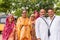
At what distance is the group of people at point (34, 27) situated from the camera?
566cm

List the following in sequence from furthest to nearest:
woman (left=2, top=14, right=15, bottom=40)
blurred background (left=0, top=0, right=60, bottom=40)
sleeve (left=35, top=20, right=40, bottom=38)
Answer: blurred background (left=0, top=0, right=60, bottom=40) < woman (left=2, top=14, right=15, bottom=40) < sleeve (left=35, top=20, right=40, bottom=38)

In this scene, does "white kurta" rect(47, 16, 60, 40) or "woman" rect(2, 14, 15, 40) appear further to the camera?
"woman" rect(2, 14, 15, 40)

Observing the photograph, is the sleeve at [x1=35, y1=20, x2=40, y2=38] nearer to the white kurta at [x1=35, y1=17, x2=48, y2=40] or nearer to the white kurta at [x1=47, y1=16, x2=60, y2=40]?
the white kurta at [x1=35, y1=17, x2=48, y2=40]

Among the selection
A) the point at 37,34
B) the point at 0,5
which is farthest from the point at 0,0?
the point at 37,34

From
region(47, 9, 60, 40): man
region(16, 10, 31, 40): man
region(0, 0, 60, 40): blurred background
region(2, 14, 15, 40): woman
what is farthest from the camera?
region(0, 0, 60, 40): blurred background

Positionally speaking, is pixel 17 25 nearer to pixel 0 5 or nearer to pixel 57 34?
pixel 57 34

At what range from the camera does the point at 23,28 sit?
Answer: 247 inches

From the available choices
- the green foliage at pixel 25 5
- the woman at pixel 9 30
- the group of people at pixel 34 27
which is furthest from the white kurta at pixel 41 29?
the green foliage at pixel 25 5

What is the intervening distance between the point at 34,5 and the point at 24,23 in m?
1.63

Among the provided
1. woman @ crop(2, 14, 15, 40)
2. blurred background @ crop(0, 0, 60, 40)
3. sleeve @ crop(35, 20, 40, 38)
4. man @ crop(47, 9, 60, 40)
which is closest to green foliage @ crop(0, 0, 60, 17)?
blurred background @ crop(0, 0, 60, 40)

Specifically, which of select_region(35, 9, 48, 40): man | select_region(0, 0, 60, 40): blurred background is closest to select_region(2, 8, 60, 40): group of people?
select_region(35, 9, 48, 40): man

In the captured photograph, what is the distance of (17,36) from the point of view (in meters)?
6.36

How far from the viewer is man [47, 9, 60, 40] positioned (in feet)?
18.3

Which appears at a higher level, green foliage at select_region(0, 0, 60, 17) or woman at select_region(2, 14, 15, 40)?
green foliage at select_region(0, 0, 60, 17)
